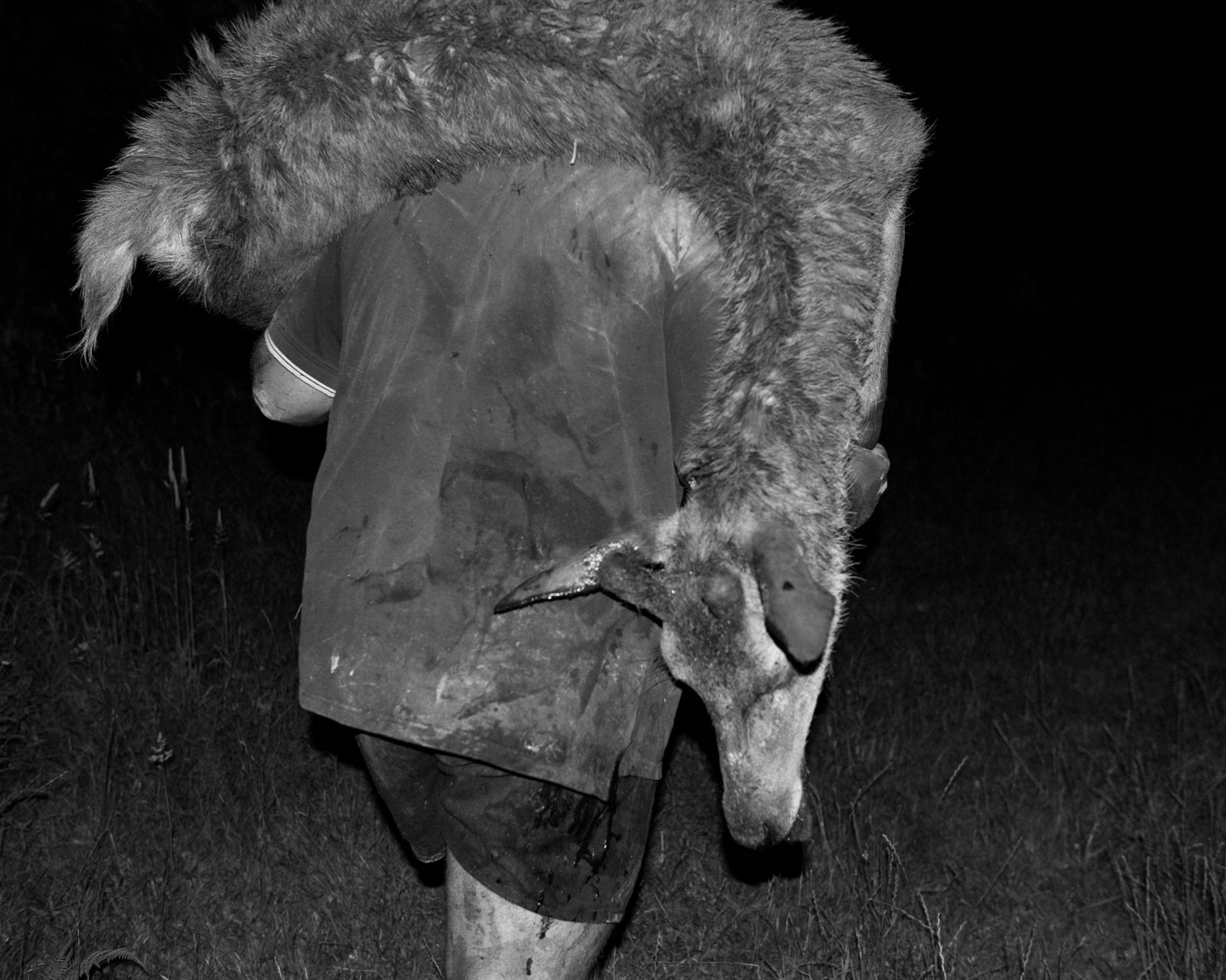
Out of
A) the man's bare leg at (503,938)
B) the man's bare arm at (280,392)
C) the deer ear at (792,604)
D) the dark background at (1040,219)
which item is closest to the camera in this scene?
the deer ear at (792,604)

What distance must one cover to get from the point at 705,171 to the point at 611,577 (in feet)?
1.98

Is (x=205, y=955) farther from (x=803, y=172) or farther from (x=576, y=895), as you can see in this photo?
(x=803, y=172)

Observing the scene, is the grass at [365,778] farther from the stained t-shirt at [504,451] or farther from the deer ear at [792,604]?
the deer ear at [792,604]

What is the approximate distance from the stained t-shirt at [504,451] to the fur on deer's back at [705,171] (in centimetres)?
8

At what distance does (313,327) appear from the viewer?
2.22 meters

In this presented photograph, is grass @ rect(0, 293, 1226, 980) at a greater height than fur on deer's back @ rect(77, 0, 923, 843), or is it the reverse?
fur on deer's back @ rect(77, 0, 923, 843)

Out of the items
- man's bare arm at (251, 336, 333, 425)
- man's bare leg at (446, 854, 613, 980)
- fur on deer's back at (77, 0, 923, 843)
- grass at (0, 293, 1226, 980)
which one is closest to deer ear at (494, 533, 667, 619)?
fur on deer's back at (77, 0, 923, 843)

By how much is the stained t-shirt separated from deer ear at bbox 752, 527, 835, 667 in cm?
33

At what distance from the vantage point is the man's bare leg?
6.76 ft

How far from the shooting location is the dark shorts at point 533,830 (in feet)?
6.62

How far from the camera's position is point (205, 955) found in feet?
10.1

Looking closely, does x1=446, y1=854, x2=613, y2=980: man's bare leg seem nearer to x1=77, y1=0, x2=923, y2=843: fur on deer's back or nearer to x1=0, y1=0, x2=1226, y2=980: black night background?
x1=77, y1=0, x2=923, y2=843: fur on deer's back

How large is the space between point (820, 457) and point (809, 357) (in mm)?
144

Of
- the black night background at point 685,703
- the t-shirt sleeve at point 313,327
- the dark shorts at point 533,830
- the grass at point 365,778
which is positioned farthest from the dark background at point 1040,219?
the dark shorts at point 533,830
